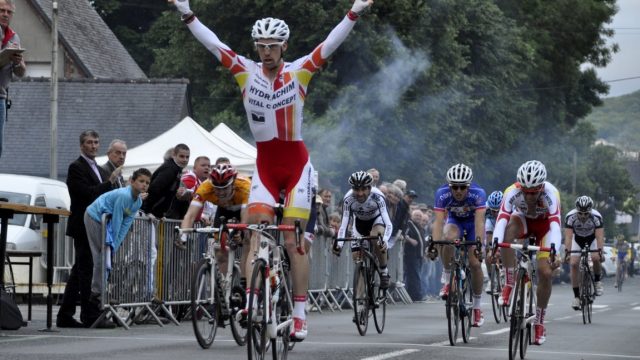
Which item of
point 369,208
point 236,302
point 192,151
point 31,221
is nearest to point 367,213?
point 369,208

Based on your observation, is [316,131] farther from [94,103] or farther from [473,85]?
[473,85]

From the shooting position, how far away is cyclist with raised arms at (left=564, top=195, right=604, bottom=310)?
24609mm

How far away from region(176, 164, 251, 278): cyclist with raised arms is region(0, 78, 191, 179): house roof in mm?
33782

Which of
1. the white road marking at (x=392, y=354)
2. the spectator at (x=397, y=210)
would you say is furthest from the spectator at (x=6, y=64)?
the spectator at (x=397, y=210)

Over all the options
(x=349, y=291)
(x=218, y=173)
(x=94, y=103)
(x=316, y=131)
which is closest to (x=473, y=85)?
(x=316, y=131)

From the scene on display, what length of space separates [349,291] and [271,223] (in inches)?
573

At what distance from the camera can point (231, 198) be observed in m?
13.7

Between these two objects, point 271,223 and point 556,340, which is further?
point 556,340

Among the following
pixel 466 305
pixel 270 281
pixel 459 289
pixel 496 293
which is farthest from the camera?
pixel 496 293

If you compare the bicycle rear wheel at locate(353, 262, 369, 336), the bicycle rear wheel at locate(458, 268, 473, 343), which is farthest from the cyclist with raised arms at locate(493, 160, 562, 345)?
the bicycle rear wheel at locate(353, 262, 369, 336)

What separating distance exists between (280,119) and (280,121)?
0.02 m

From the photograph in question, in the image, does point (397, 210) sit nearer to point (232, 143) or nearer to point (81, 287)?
point (232, 143)

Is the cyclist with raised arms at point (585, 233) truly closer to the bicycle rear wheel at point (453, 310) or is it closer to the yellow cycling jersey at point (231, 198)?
the bicycle rear wheel at point (453, 310)

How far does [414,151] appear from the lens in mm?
51812
